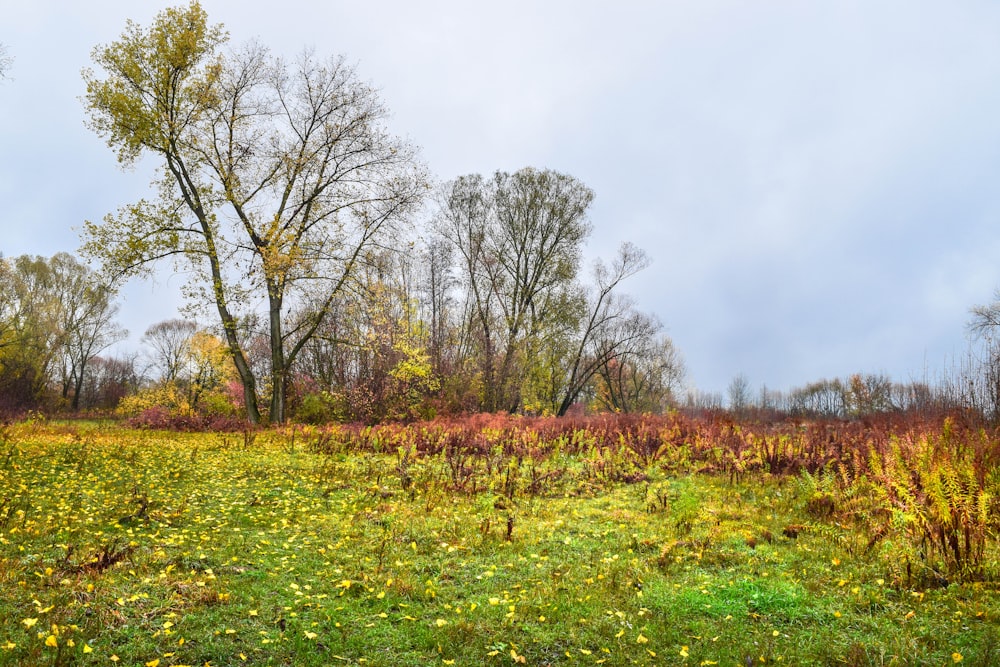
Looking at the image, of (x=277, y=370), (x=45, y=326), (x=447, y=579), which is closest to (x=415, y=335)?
(x=277, y=370)

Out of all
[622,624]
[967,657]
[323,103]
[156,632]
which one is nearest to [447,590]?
[622,624]

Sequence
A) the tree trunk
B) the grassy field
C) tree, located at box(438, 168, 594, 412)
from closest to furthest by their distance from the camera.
Answer: the grassy field
the tree trunk
tree, located at box(438, 168, 594, 412)

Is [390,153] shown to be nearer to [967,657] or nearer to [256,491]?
[256,491]

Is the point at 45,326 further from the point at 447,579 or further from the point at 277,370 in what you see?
the point at 447,579

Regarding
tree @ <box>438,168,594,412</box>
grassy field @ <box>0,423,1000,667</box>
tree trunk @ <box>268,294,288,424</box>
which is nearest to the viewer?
grassy field @ <box>0,423,1000,667</box>

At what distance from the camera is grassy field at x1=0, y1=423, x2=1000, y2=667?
13.1 ft

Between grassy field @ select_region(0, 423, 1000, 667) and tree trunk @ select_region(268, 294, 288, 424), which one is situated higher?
tree trunk @ select_region(268, 294, 288, 424)

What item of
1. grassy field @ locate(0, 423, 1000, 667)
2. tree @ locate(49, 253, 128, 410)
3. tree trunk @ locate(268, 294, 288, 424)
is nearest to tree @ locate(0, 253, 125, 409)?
tree @ locate(49, 253, 128, 410)

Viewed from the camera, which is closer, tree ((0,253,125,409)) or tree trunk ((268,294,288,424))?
tree trunk ((268,294,288,424))

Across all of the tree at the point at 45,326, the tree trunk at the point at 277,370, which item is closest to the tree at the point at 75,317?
the tree at the point at 45,326

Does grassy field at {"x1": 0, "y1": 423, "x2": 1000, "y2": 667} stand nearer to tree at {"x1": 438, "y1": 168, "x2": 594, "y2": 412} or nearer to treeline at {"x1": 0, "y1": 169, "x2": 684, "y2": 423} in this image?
treeline at {"x1": 0, "y1": 169, "x2": 684, "y2": 423}

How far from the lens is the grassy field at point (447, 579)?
13.1ft

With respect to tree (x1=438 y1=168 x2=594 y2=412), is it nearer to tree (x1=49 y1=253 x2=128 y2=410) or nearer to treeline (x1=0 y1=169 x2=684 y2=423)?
treeline (x1=0 y1=169 x2=684 y2=423)

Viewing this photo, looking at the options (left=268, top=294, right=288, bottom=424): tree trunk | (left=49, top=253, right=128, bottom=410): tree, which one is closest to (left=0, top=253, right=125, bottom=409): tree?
(left=49, top=253, right=128, bottom=410): tree
